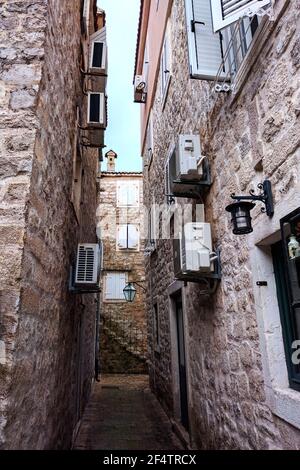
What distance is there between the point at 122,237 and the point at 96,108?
33.5 ft

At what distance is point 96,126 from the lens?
543cm

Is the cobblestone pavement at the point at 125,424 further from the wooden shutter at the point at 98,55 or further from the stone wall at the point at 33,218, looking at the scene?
the wooden shutter at the point at 98,55

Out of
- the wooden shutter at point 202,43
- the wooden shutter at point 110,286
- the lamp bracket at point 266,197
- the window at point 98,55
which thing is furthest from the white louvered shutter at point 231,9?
the wooden shutter at point 110,286

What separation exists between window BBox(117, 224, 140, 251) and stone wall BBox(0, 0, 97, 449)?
11.3 metres

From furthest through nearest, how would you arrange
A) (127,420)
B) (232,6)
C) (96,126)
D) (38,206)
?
(127,420), (96,126), (38,206), (232,6)

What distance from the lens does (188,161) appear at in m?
3.56

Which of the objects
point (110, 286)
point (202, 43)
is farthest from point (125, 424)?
point (110, 286)

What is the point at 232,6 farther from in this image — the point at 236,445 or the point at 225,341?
the point at 236,445

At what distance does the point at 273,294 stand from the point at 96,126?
4.09 meters

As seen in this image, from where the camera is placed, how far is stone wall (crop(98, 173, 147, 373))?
13602 millimetres

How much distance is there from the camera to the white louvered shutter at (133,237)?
15312 millimetres

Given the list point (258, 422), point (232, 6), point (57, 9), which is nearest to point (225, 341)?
point (258, 422)

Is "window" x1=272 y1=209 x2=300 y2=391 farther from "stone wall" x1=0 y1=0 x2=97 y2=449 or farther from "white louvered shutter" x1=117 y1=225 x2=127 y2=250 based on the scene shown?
"white louvered shutter" x1=117 y1=225 x2=127 y2=250

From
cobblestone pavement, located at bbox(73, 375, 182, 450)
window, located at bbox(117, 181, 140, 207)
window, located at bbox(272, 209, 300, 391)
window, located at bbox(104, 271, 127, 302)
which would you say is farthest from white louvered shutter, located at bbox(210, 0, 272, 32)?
window, located at bbox(117, 181, 140, 207)
